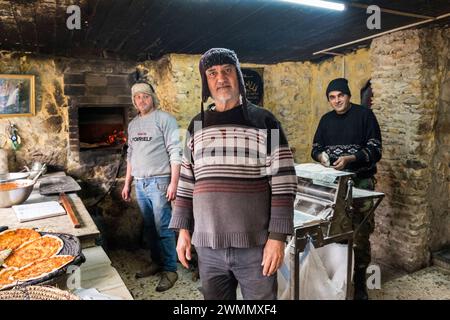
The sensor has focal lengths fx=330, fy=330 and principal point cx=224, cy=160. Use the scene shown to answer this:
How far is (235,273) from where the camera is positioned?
138cm

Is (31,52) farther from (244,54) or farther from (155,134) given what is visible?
(244,54)

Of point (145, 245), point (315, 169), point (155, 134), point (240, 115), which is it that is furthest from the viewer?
point (145, 245)

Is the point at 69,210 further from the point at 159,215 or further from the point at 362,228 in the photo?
the point at 362,228

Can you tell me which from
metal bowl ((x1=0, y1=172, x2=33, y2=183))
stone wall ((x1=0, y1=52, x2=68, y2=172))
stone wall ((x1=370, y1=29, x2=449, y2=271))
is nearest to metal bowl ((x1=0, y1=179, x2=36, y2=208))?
metal bowl ((x1=0, y1=172, x2=33, y2=183))

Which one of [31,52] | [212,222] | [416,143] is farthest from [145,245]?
[416,143]

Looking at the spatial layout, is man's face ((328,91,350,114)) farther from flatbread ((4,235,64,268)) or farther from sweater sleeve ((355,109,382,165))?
flatbread ((4,235,64,268))

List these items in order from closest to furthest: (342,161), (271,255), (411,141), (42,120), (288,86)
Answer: (271,255) < (342,161) < (411,141) < (42,120) < (288,86)

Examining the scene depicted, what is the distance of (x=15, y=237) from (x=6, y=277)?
1.30 feet

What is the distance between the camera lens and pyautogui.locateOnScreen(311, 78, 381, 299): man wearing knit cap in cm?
238

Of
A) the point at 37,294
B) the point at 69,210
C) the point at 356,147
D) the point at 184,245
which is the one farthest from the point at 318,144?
the point at 37,294

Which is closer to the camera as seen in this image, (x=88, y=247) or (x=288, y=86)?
(x=88, y=247)

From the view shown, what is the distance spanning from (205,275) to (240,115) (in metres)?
0.70

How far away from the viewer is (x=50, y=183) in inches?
111

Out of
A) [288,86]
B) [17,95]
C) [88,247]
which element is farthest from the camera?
[288,86]
